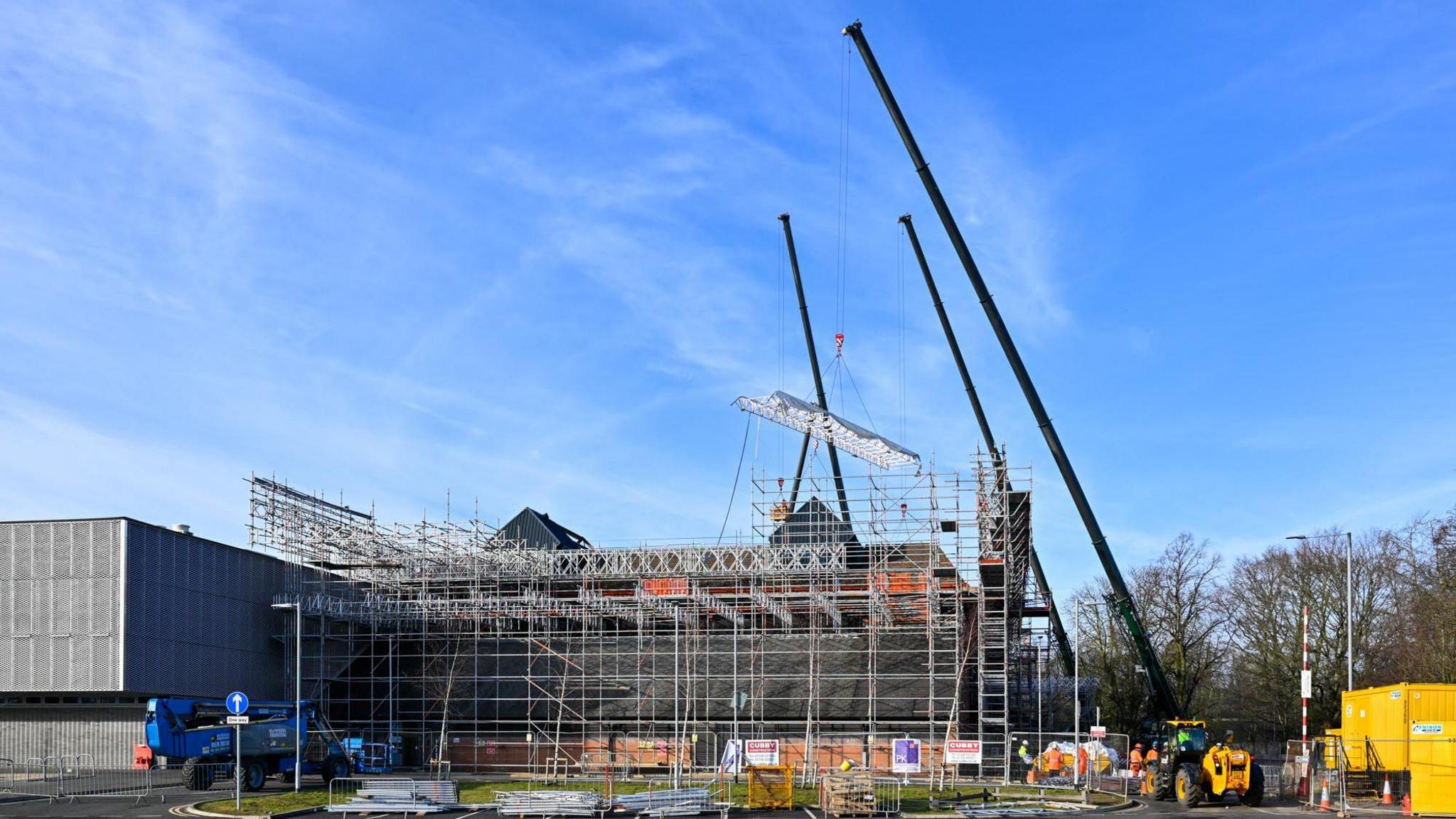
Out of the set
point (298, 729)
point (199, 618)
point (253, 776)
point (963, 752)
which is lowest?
point (253, 776)

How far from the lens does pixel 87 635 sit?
44500 mm

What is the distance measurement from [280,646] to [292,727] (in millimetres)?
13992

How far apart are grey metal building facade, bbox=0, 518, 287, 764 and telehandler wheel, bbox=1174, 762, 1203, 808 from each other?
33.4 meters

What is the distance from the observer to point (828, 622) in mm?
55844

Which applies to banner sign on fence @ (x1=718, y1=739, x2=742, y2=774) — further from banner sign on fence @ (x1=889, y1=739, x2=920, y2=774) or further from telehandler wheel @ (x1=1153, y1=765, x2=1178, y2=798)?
telehandler wheel @ (x1=1153, y1=765, x2=1178, y2=798)

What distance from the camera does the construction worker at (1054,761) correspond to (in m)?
43.9

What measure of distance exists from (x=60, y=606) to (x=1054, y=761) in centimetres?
3395

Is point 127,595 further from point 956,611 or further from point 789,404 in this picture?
point 789,404

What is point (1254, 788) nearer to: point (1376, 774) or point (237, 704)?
point (1376, 774)

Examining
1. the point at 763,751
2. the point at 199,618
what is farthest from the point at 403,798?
the point at 199,618

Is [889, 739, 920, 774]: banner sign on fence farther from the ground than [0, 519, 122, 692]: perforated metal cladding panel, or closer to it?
closer to it

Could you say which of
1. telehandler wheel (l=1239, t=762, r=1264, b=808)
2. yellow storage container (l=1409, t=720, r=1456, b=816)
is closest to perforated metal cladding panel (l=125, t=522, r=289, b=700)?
telehandler wheel (l=1239, t=762, r=1264, b=808)

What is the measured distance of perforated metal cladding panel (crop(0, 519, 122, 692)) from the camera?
146 ft

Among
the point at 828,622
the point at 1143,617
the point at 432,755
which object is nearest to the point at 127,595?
the point at 432,755
